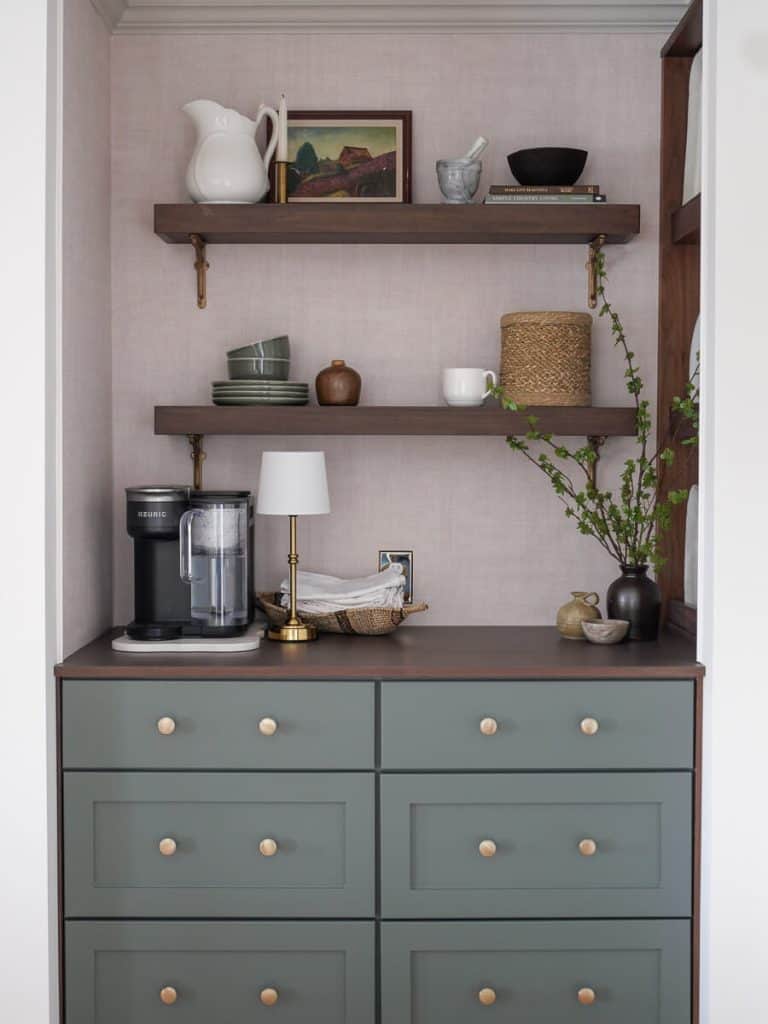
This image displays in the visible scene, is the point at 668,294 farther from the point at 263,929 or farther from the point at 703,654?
the point at 263,929

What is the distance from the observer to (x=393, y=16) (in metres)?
2.70

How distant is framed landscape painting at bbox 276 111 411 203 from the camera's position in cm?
271

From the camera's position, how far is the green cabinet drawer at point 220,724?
7.33ft

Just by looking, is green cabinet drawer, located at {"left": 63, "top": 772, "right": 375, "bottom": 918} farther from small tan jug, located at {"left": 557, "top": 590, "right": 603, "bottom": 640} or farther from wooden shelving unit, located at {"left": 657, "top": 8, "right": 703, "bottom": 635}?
wooden shelving unit, located at {"left": 657, "top": 8, "right": 703, "bottom": 635}

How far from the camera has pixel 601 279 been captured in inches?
109

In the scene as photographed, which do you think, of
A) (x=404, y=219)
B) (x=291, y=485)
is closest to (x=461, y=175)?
(x=404, y=219)

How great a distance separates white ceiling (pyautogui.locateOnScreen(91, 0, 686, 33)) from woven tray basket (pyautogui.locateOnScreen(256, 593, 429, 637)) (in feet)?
4.57

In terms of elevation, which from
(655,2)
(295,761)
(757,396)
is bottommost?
(295,761)

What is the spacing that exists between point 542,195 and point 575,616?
958mm

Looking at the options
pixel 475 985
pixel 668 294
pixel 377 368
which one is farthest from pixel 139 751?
pixel 668 294

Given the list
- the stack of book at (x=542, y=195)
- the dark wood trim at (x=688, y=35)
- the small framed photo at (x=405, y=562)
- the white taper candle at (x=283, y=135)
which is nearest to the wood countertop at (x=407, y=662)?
the small framed photo at (x=405, y=562)

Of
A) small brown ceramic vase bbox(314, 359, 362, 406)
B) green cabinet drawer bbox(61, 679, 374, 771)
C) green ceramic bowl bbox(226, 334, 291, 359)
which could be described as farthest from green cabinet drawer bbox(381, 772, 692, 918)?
green ceramic bowl bbox(226, 334, 291, 359)

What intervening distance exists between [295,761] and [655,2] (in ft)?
6.33

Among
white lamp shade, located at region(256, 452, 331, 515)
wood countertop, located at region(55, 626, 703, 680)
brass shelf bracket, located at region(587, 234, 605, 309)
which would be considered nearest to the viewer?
wood countertop, located at region(55, 626, 703, 680)
